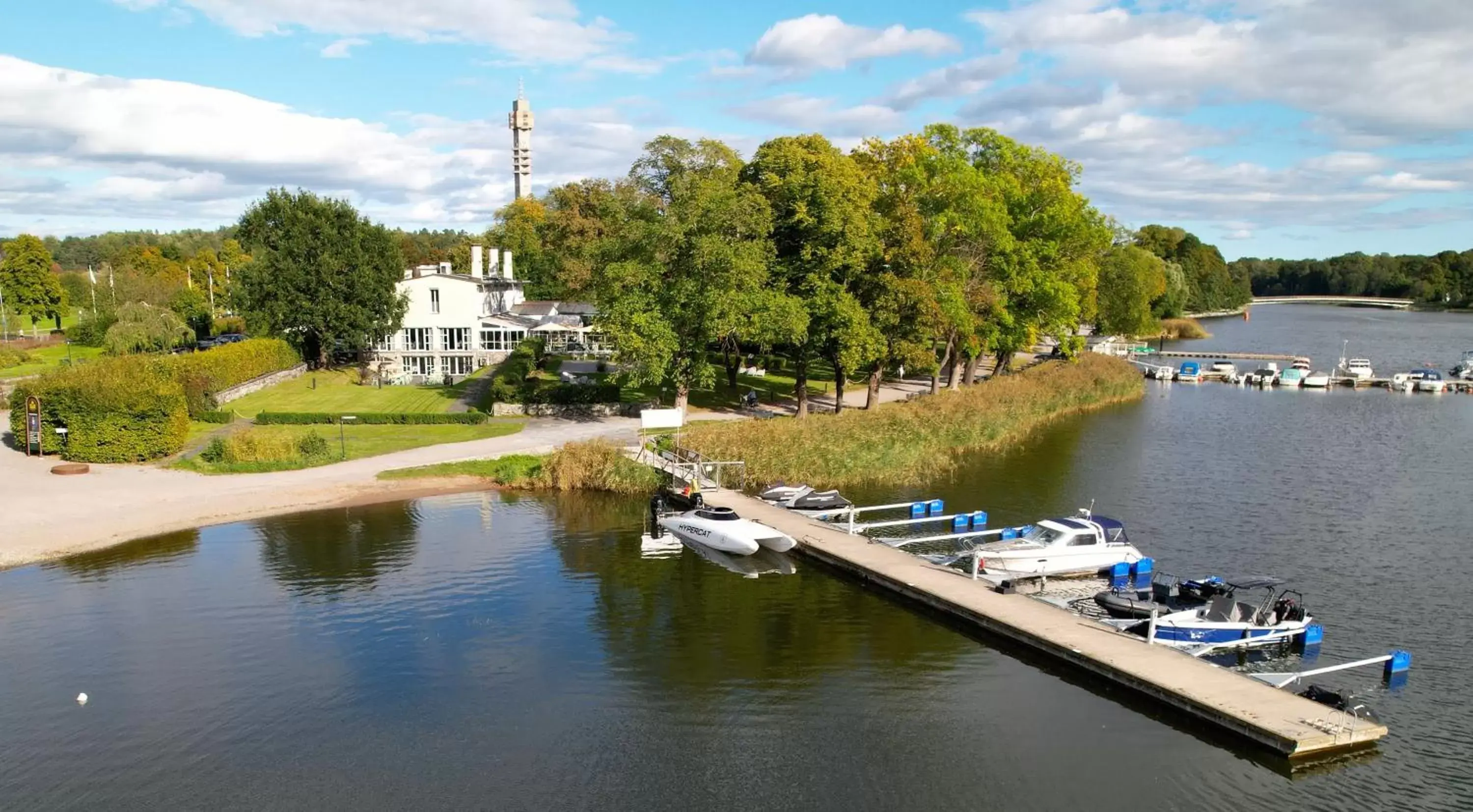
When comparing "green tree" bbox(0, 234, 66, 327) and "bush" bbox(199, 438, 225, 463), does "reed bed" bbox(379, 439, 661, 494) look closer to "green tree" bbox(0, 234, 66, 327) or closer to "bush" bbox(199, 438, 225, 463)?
"bush" bbox(199, 438, 225, 463)

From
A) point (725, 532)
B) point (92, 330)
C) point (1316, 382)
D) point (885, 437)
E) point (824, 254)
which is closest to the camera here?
point (725, 532)

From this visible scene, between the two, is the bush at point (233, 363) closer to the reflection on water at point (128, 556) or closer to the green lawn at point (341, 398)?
the green lawn at point (341, 398)

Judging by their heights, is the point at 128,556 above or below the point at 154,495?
below

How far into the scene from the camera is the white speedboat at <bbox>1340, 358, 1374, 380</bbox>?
90.2 metres

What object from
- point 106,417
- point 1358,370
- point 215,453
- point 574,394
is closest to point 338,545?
point 215,453

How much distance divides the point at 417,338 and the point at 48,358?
35.7 metres

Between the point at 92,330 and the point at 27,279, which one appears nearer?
the point at 92,330

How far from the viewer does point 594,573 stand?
31828mm

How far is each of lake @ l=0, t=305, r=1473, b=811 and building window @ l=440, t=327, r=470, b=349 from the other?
1596 inches

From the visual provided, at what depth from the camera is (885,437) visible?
163ft

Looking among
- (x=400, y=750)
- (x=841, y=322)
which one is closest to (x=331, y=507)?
(x=400, y=750)

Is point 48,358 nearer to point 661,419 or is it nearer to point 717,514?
point 661,419

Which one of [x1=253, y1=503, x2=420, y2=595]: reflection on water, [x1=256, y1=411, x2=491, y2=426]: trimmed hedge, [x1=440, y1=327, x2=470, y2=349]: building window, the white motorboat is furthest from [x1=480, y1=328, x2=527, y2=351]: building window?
the white motorboat

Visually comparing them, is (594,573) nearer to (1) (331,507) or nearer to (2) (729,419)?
(1) (331,507)
